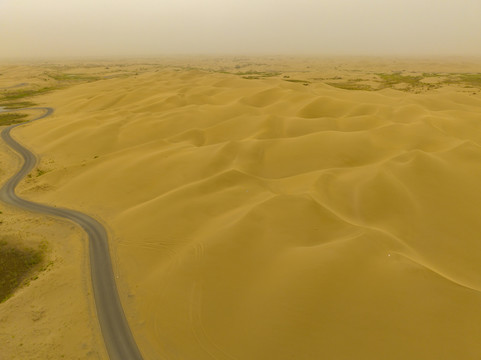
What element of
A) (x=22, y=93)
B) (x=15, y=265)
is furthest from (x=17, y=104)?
(x=15, y=265)

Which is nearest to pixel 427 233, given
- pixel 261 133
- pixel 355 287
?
pixel 355 287

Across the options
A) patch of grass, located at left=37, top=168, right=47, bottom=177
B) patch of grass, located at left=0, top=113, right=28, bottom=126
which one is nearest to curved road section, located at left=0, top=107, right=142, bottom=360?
patch of grass, located at left=37, top=168, right=47, bottom=177

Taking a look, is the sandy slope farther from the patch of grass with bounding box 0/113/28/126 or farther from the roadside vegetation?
the patch of grass with bounding box 0/113/28/126

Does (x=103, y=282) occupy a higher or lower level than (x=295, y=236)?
lower

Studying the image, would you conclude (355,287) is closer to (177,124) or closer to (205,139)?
(205,139)

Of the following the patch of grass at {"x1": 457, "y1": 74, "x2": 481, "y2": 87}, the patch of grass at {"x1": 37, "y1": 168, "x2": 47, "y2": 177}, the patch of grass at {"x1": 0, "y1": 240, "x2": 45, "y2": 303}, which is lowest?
the patch of grass at {"x1": 0, "y1": 240, "x2": 45, "y2": 303}

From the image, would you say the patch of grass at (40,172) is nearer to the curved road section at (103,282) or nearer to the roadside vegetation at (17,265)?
the curved road section at (103,282)

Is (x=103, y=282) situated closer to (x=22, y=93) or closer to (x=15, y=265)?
(x=15, y=265)
